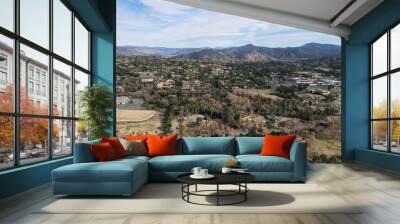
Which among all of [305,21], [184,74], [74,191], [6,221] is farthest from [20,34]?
[305,21]

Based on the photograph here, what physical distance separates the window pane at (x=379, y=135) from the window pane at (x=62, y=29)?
704 cm

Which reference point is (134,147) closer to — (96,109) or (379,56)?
(96,109)

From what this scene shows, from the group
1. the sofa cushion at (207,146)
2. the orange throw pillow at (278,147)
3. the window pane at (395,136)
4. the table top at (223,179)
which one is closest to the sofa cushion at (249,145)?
the sofa cushion at (207,146)

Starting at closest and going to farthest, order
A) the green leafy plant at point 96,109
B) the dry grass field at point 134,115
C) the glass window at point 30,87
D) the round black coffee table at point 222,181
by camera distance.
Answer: the round black coffee table at point 222,181 < the glass window at point 30,87 < the green leafy plant at point 96,109 < the dry grass field at point 134,115

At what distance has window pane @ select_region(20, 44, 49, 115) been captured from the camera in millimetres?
5637

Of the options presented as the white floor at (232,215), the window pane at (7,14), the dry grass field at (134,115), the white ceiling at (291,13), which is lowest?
the white floor at (232,215)

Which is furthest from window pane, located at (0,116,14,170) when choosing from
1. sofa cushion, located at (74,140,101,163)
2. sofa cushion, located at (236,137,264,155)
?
sofa cushion, located at (236,137,264,155)

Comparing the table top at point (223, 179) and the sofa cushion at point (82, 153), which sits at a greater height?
the sofa cushion at point (82, 153)

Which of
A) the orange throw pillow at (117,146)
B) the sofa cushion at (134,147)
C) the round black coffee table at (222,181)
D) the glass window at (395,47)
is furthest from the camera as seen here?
the glass window at (395,47)

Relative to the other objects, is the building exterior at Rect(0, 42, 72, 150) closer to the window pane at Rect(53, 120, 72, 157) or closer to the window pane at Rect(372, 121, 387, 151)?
the window pane at Rect(53, 120, 72, 157)

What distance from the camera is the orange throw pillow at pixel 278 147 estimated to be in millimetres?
6781

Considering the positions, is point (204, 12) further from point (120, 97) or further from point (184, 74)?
point (120, 97)

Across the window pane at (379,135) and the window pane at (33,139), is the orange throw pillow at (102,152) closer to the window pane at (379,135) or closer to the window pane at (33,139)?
the window pane at (33,139)

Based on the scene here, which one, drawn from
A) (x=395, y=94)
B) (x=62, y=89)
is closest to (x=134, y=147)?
(x=62, y=89)
